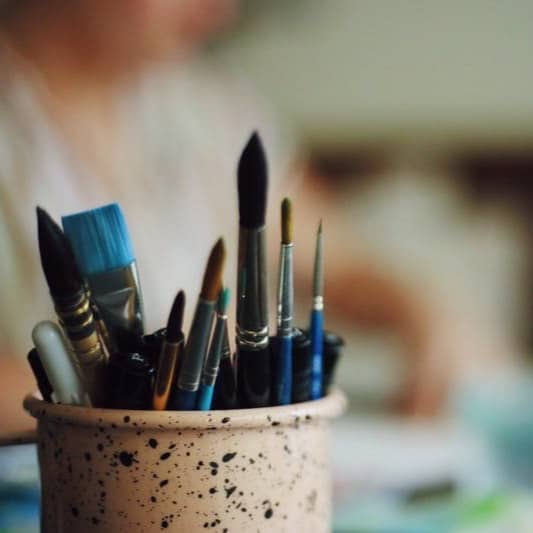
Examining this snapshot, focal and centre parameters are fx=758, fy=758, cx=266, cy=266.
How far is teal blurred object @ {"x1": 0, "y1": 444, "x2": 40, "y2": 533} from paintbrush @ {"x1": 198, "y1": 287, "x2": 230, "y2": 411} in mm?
212

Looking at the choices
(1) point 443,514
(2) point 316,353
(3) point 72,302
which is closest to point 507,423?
(1) point 443,514

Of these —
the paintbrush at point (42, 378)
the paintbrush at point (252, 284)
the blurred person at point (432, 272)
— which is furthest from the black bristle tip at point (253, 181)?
the blurred person at point (432, 272)

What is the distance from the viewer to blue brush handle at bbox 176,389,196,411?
31cm

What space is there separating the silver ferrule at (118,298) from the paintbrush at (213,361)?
5cm

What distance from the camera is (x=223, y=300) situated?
0.98ft

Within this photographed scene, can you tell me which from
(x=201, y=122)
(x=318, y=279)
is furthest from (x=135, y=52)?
(x=318, y=279)

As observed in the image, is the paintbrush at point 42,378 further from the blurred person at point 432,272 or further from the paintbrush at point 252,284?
the blurred person at point 432,272

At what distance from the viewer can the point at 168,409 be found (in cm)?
31

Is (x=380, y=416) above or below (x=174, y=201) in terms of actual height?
below

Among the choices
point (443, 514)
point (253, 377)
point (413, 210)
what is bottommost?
point (443, 514)

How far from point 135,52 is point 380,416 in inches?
11.5

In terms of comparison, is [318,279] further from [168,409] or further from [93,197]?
[93,197]

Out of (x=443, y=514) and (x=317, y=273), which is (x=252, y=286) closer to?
(x=317, y=273)

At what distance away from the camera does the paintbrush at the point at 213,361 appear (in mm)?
306
